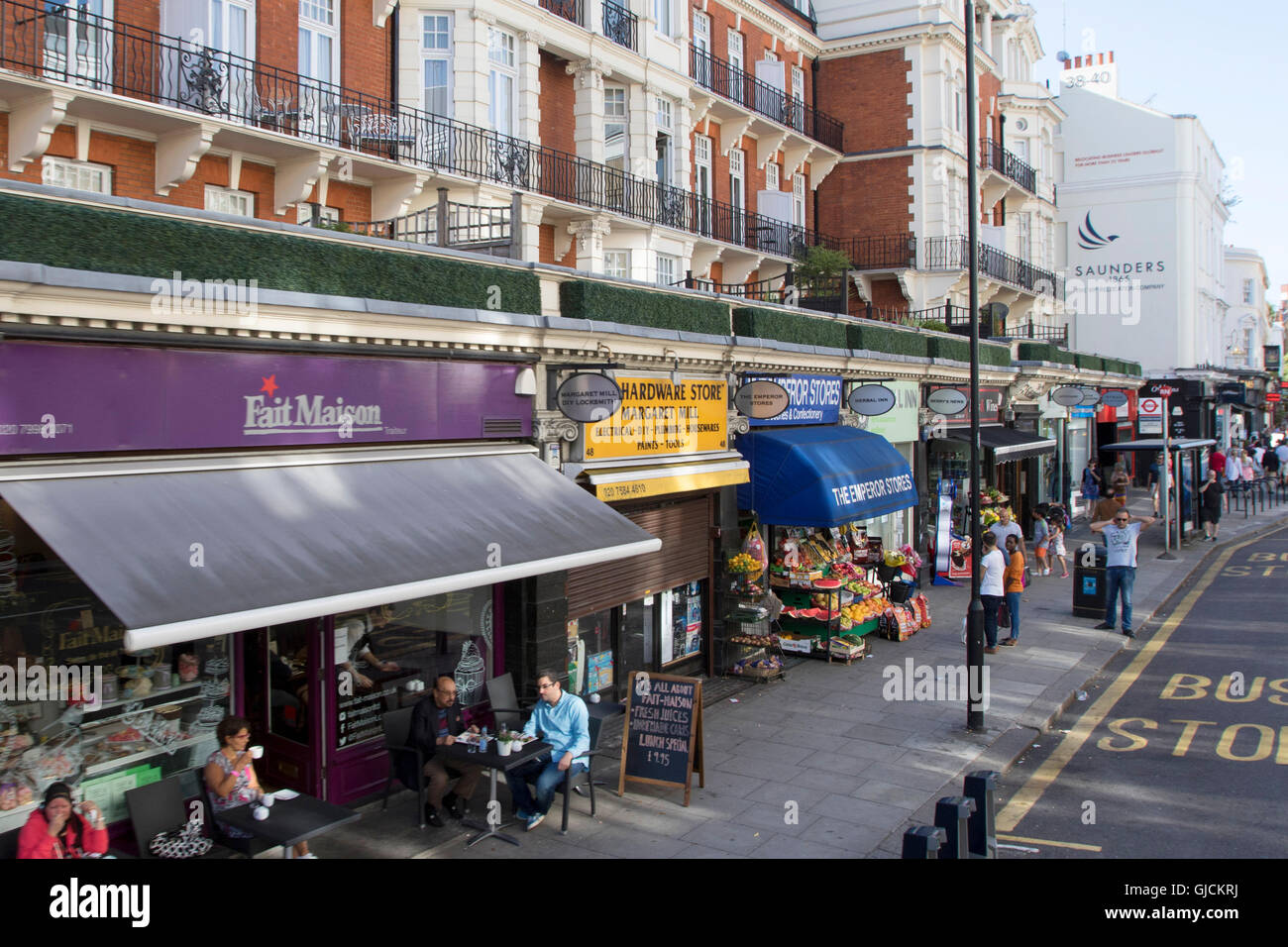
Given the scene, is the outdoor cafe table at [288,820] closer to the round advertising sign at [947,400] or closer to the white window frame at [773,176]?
the round advertising sign at [947,400]

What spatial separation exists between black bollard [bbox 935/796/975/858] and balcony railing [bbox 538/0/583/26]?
17.8m

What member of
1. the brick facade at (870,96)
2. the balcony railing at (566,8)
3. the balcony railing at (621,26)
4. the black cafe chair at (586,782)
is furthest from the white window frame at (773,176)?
the black cafe chair at (586,782)

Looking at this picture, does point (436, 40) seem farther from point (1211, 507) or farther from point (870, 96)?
→ point (1211, 507)

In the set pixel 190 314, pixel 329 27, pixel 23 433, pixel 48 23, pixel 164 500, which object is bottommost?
pixel 164 500

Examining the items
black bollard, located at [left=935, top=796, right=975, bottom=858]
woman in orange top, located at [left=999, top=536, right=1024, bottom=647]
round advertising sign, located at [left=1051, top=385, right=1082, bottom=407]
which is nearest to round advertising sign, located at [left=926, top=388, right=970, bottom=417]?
woman in orange top, located at [left=999, top=536, right=1024, bottom=647]

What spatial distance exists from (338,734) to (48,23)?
32.7ft

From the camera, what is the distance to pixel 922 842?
6.44 metres

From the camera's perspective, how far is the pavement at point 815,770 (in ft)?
27.8

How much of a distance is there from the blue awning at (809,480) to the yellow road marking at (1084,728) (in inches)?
160

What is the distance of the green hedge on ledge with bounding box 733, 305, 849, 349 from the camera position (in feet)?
47.8

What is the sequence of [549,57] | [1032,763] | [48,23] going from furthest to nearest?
[549,57], [48,23], [1032,763]
